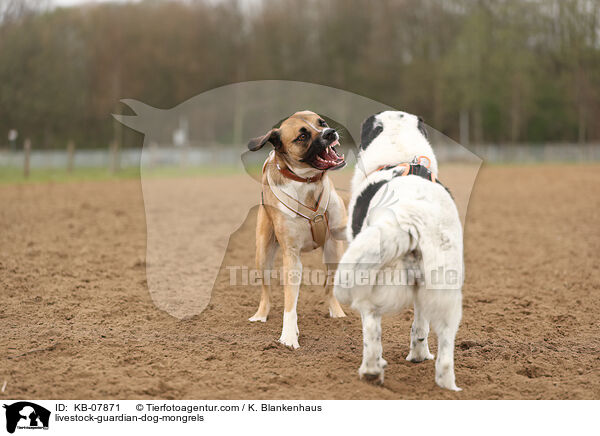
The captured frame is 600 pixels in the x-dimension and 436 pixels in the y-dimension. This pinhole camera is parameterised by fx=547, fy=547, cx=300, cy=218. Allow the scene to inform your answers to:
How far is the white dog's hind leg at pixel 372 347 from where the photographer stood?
12.1 ft

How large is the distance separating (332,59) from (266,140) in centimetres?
4185

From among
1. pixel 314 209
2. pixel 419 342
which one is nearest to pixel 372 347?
pixel 419 342

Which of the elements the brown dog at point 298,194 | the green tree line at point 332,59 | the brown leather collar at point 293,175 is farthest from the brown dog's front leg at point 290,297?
the green tree line at point 332,59

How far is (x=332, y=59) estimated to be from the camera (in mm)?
44500

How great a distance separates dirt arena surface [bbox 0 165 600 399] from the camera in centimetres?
384

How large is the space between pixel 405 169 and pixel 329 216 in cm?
123

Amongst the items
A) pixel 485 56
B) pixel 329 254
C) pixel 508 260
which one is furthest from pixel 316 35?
pixel 329 254

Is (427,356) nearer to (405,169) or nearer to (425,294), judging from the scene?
(425,294)

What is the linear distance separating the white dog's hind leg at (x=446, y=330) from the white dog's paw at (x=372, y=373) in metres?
0.40

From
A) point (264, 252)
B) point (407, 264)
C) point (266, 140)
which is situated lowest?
point (264, 252)

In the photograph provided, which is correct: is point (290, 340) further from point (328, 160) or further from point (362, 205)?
point (328, 160)

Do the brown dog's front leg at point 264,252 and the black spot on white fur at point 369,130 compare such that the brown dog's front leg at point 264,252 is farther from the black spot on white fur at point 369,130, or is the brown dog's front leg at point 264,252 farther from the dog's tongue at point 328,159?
the black spot on white fur at point 369,130

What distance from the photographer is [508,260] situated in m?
8.63
